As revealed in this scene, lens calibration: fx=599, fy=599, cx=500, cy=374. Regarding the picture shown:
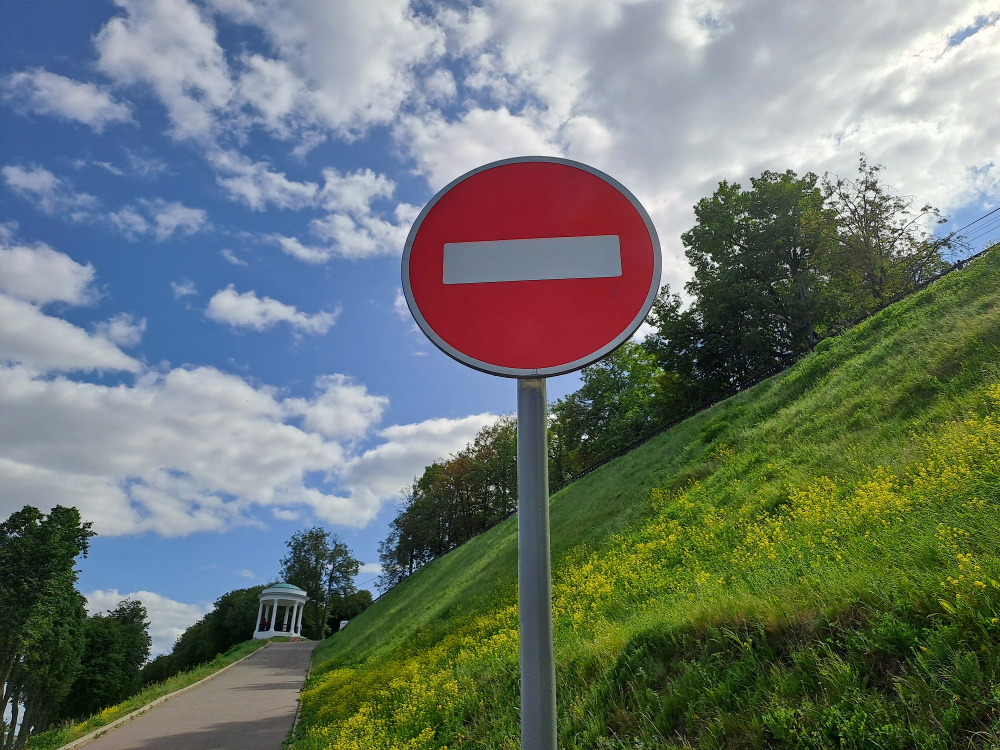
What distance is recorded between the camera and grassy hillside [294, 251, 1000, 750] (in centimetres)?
332

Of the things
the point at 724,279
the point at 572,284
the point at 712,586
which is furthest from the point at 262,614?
the point at 572,284

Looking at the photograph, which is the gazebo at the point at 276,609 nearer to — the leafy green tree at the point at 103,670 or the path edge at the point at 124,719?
the leafy green tree at the point at 103,670

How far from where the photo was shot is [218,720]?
1290cm

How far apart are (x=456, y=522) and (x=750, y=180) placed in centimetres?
4387

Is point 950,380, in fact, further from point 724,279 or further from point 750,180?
point 750,180

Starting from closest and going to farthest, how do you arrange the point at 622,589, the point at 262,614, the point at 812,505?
the point at 812,505
the point at 622,589
the point at 262,614

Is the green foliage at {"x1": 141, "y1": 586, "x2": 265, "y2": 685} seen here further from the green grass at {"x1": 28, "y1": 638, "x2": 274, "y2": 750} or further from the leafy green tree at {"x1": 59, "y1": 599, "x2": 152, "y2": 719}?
the green grass at {"x1": 28, "y1": 638, "x2": 274, "y2": 750}

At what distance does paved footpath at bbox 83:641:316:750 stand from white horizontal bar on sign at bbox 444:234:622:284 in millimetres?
11176

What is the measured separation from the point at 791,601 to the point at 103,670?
232 feet

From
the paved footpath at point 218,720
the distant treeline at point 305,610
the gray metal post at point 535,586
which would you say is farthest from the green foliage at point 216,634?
the gray metal post at point 535,586

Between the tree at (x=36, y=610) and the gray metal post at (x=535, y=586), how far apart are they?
49075mm

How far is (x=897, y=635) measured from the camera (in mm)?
3490

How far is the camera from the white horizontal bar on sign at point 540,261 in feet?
6.55

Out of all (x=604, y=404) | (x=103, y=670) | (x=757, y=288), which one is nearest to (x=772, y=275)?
(x=757, y=288)
